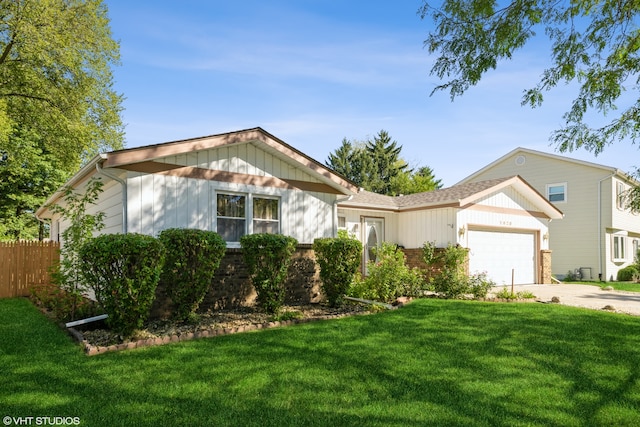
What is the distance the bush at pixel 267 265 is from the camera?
8.01m

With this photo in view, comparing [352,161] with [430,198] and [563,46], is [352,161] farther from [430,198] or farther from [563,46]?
[563,46]

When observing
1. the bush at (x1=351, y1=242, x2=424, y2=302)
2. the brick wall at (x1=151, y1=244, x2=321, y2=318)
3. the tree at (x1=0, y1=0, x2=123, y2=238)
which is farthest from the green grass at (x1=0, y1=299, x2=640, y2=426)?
the tree at (x1=0, y1=0, x2=123, y2=238)

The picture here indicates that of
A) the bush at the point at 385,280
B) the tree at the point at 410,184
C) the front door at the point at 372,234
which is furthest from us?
the tree at the point at 410,184

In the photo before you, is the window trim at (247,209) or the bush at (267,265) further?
the window trim at (247,209)

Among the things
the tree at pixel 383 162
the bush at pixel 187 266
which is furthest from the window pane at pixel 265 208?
the tree at pixel 383 162

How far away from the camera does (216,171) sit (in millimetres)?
9008

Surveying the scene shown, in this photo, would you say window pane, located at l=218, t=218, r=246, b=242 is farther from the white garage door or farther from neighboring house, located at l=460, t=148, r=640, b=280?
neighboring house, located at l=460, t=148, r=640, b=280

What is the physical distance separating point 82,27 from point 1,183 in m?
13.1

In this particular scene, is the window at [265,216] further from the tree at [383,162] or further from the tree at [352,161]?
the tree at [383,162]

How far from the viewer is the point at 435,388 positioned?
4305 mm

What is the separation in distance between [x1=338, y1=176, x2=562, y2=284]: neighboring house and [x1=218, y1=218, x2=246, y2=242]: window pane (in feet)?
18.6

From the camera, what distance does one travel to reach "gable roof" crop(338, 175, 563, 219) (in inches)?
584

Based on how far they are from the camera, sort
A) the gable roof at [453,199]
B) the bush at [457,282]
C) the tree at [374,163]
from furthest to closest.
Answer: the tree at [374,163] < the gable roof at [453,199] < the bush at [457,282]

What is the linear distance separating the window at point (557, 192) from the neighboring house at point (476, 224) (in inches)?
171
